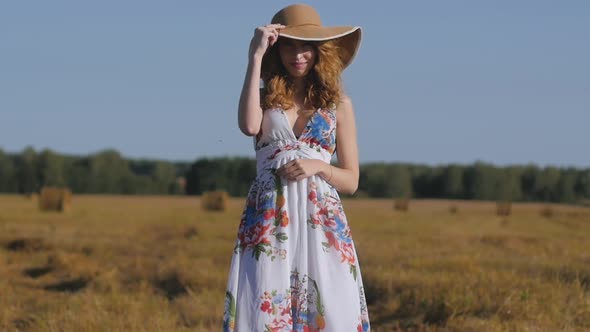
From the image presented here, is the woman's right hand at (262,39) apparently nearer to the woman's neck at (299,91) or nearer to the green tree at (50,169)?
the woman's neck at (299,91)

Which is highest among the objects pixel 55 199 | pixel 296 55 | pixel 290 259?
pixel 296 55

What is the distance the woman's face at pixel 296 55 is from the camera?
3943mm

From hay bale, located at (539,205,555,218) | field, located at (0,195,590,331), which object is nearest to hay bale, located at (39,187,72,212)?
field, located at (0,195,590,331)

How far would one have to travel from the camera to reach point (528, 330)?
613cm

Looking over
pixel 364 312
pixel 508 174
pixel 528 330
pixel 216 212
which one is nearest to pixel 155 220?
pixel 216 212

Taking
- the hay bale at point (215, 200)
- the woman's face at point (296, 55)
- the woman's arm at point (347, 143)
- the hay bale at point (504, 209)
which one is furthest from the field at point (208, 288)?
the hay bale at point (504, 209)

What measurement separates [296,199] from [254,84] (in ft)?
1.41

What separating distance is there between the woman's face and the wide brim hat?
0.06m

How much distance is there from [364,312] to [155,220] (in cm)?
2397

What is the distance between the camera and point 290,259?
383 centimetres

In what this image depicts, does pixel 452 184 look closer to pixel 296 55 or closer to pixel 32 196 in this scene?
pixel 32 196

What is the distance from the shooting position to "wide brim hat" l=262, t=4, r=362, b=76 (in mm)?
3891

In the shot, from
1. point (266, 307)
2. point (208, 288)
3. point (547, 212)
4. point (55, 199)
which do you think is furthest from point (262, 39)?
point (547, 212)

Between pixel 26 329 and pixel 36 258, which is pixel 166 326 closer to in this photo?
pixel 26 329
